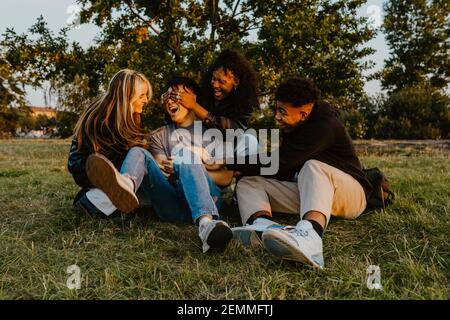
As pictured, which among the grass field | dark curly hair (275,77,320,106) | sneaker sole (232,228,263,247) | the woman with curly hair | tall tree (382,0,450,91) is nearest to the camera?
the grass field

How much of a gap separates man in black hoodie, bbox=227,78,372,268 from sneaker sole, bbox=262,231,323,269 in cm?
35

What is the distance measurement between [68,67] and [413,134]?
13792 millimetres

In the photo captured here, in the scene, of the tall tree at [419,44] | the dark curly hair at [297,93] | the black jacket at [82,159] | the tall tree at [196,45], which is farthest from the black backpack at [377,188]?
the tall tree at [419,44]

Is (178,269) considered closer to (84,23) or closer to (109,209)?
(109,209)

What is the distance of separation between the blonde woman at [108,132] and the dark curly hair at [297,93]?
105 centimetres

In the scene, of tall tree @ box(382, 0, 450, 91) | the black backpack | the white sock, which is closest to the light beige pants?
the black backpack

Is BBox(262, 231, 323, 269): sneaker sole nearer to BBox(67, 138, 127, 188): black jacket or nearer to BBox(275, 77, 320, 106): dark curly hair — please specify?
BBox(275, 77, 320, 106): dark curly hair

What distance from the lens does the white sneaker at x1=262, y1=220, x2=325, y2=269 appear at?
6.62 ft

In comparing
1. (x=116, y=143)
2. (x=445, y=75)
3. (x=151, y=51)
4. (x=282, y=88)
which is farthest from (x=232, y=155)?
(x=445, y=75)

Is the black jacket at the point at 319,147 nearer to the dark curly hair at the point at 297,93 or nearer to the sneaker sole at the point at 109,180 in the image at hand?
the dark curly hair at the point at 297,93

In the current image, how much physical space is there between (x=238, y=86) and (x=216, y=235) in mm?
1882

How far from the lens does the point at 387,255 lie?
7.71 feet

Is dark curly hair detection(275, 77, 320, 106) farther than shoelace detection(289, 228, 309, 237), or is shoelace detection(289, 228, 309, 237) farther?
dark curly hair detection(275, 77, 320, 106)

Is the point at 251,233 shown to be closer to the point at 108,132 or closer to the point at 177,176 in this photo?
the point at 177,176
